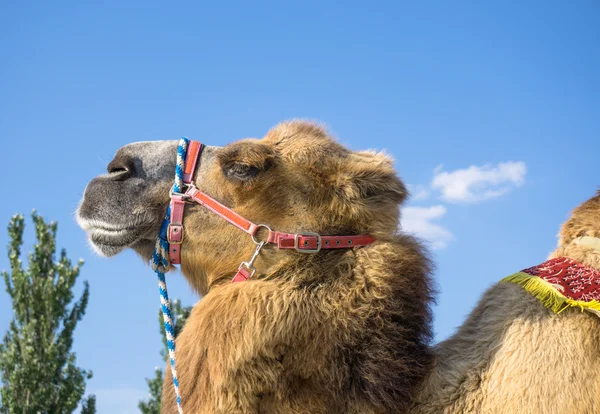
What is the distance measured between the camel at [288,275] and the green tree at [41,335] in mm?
17162

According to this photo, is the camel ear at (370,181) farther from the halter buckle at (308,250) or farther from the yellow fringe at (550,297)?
the yellow fringe at (550,297)

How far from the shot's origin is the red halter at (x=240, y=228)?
3.63 meters

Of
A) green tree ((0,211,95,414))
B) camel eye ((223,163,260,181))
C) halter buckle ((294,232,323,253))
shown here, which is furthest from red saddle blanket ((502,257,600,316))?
green tree ((0,211,95,414))

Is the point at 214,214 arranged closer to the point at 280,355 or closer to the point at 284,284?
the point at 284,284

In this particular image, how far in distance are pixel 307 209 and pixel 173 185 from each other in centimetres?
88

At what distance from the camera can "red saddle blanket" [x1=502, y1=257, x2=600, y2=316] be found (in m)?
3.39

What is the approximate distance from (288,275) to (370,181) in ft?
2.38

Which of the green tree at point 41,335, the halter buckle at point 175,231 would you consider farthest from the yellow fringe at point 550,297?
the green tree at point 41,335

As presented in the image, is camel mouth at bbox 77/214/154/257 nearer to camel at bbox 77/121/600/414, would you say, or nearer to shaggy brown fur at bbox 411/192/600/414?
camel at bbox 77/121/600/414

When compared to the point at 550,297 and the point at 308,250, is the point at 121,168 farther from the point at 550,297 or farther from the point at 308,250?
the point at 550,297

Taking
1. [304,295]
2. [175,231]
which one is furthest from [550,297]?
[175,231]

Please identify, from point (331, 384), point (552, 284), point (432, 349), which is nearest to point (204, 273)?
point (331, 384)

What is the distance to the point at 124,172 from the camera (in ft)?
13.2

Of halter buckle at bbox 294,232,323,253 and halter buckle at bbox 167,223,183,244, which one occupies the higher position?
halter buckle at bbox 167,223,183,244
